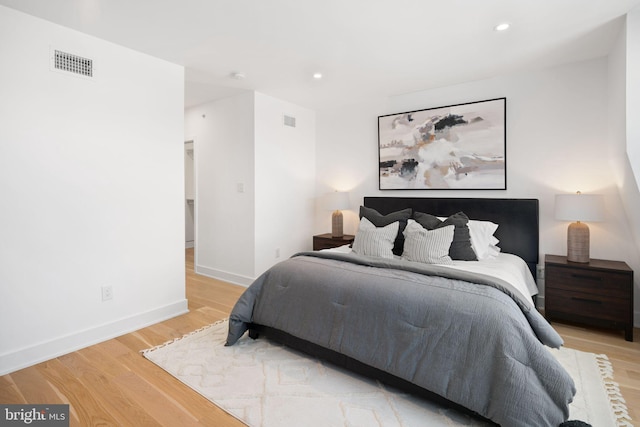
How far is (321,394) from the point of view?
2002 millimetres

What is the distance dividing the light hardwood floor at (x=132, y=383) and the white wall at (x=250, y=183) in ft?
5.03

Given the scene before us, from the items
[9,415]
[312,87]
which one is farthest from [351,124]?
[9,415]

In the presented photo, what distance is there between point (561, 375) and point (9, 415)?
2853 mm

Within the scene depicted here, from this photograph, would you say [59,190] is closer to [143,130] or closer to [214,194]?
[143,130]

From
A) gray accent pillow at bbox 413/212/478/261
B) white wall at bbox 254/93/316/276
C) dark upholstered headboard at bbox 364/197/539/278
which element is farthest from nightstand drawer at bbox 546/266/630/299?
white wall at bbox 254/93/316/276

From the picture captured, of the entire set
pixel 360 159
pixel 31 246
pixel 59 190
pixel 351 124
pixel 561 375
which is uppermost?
pixel 351 124

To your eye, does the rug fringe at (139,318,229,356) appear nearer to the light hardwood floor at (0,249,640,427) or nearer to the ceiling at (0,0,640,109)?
the light hardwood floor at (0,249,640,427)

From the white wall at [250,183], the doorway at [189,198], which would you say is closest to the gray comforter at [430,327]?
the white wall at [250,183]

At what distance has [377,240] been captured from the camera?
11.0ft

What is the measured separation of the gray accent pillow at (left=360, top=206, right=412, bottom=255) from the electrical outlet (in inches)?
106

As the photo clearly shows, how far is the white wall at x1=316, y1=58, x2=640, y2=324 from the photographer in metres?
3.09

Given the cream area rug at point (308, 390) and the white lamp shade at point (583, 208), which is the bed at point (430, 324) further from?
the white lamp shade at point (583, 208)

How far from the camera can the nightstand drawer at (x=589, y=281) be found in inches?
107

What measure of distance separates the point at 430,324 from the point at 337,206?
271 cm
